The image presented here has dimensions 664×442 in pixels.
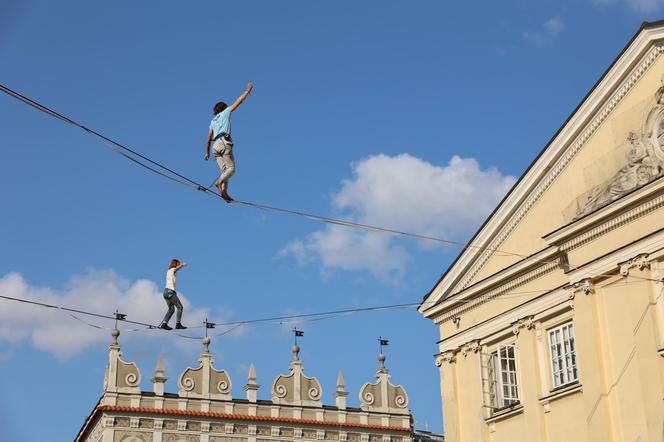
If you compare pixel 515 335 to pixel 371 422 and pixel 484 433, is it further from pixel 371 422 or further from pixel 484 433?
pixel 371 422

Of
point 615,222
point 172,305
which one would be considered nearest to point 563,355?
point 615,222

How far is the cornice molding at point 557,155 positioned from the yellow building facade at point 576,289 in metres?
0.03

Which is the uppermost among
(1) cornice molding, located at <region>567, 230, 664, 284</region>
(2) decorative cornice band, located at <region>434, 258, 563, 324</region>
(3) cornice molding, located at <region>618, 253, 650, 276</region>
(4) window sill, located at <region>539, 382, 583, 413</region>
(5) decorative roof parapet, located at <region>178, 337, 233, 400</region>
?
(5) decorative roof parapet, located at <region>178, 337, 233, 400</region>

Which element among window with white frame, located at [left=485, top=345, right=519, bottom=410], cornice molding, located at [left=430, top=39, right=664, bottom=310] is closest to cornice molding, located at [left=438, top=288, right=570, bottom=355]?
window with white frame, located at [left=485, top=345, right=519, bottom=410]

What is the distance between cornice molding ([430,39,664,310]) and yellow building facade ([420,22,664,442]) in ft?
0.11

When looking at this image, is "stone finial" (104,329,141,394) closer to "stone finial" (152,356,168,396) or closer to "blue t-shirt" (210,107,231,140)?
"stone finial" (152,356,168,396)

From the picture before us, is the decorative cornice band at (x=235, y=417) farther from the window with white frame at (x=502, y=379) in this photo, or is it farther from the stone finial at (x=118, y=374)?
the window with white frame at (x=502, y=379)

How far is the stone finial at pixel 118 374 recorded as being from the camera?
5056 cm

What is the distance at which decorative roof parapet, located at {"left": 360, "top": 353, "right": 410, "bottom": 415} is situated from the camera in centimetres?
5621

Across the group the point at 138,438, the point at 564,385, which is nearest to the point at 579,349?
the point at 564,385

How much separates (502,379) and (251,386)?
85.2 feet

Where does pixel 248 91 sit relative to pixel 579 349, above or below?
above

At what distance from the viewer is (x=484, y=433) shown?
2912 centimetres

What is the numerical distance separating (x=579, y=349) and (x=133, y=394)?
2969 centimetres
